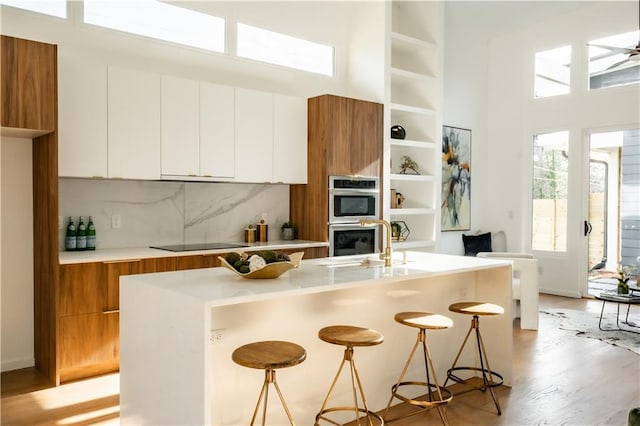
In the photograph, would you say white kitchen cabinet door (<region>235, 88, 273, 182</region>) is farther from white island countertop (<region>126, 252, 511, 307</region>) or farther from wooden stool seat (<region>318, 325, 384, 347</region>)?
wooden stool seat (<region>318, 325, 384, 347</region>)

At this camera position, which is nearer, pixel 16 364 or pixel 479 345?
pixel 479 345

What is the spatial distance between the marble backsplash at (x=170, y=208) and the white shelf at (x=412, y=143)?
1.31m

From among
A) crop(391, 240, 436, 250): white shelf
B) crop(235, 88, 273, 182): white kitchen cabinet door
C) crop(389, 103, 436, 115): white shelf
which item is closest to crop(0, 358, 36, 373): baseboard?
crop(235, 88, 273, 182): white kitchen cabinet door

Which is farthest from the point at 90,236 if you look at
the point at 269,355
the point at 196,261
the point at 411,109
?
the point at 411,109

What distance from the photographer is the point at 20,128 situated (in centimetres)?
343

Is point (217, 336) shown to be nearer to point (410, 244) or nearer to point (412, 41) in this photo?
point (410, 244)

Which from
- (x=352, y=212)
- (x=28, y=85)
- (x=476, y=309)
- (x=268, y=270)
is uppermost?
(x=28, y=85)

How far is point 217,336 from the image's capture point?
2494 mm

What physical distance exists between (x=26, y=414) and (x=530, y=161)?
6556 millimetres

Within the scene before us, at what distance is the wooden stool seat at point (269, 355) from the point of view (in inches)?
84.4

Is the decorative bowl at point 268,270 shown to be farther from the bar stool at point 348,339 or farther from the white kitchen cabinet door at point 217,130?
the white kitchen cabinet door at point 217,130

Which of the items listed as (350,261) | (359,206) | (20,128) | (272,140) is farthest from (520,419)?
(20,128)

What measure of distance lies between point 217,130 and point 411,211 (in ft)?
8.11

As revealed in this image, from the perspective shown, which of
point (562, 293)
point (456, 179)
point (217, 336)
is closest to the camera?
point (217, 336)
